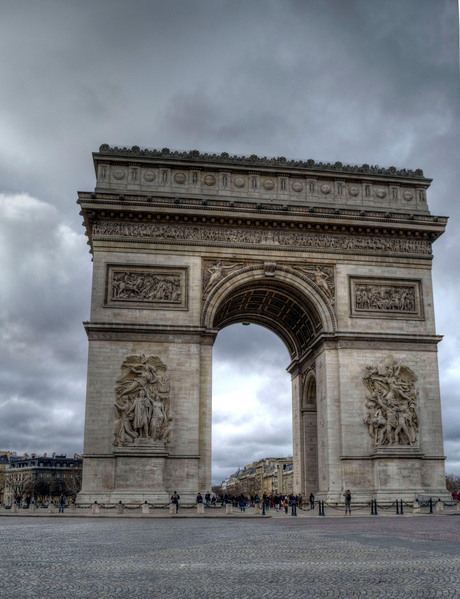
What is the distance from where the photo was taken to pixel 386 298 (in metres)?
35.7

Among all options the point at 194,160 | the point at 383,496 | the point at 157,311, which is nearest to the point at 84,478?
the point at 157,311

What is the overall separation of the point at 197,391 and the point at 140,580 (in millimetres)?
23512

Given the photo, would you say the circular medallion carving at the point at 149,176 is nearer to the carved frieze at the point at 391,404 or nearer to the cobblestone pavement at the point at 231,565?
the carved frieze at the point at 391,404

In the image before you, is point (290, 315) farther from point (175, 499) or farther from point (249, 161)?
point (175, 499)

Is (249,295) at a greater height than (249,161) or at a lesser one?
lesser

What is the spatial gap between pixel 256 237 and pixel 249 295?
4278 millimetres

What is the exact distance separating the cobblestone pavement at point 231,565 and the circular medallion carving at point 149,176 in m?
22.0

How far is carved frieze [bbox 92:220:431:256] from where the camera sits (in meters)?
34.2

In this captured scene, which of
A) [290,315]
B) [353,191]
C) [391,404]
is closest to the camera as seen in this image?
[391,404]

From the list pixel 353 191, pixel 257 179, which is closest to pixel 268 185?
pixel 257 179

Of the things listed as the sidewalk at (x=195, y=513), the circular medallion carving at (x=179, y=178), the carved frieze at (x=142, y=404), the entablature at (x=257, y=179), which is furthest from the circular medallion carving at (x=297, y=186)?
the sidewalk at (x=195, y=513)

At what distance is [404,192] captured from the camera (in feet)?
123

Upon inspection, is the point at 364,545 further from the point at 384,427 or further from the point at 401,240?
the point at 401,240

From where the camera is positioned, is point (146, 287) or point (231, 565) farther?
point (146, 287)
